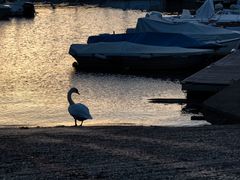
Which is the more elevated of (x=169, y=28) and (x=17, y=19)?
(x=169, y=28)

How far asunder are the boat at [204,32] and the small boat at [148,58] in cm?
166

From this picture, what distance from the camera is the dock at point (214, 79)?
21.0 m

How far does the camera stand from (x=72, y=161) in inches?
348

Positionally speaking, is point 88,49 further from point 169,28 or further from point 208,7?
point 208,7

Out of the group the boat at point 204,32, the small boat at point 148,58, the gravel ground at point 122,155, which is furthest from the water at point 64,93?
the gravel ground at point 122,155

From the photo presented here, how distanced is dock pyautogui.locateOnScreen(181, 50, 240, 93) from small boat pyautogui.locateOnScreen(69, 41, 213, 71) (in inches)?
240

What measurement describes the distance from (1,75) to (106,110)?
10.8m

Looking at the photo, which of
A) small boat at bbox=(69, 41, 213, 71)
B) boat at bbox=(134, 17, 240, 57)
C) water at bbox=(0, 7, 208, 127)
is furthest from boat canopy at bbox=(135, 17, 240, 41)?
water at bbox=(0, 7, 208, 127)

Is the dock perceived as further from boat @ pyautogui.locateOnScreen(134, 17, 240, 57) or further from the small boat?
boat @ pyautogui.locateOnScreen(134, 17, 240, 57)

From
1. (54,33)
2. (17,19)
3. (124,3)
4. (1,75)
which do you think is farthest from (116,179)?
(124,3)

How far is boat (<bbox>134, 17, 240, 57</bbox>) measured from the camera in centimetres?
3244

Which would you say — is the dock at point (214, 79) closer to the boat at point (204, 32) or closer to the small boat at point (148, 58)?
the small boat at point (148, 58)

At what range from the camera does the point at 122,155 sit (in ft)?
30.3

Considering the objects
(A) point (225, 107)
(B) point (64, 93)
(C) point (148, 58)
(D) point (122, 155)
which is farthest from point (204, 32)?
(D) point (122, 155)
